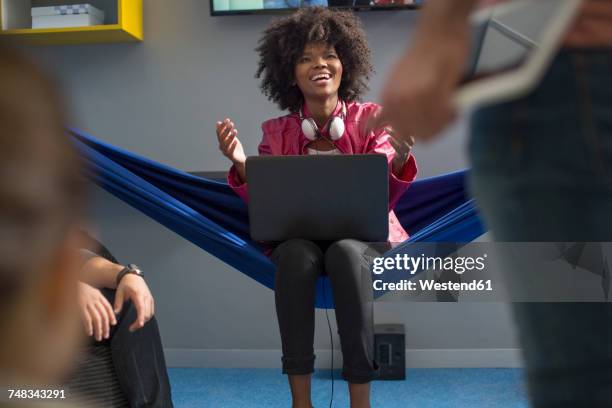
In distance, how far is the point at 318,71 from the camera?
2.16 meters

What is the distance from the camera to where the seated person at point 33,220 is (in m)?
0.22

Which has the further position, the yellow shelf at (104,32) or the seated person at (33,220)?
the yellow shelf at (104,32)

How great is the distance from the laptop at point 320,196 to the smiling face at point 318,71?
0.54 metres

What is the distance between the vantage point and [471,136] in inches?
17.9

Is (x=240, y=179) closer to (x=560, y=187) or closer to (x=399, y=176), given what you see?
(x=399, y=176)

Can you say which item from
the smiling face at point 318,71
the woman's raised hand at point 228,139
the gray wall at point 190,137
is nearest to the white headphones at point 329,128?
the smiling face at point 318,71

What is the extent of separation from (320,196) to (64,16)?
1505mm

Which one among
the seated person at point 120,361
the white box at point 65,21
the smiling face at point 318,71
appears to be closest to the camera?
the seated person at point 120,361

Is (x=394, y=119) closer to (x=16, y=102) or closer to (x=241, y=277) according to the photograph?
(x=16, y=102)

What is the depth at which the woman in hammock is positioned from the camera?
1590 millimetres

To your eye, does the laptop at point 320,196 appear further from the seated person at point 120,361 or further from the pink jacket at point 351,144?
the seated person at point 120,361

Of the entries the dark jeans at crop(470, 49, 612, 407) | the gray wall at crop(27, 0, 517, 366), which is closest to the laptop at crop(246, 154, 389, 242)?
the gray wall at crop(27, 0, 517, 366)

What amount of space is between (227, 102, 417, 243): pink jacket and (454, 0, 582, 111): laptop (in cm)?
150

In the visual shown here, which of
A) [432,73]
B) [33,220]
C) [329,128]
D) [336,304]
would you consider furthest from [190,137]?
[33,220]
